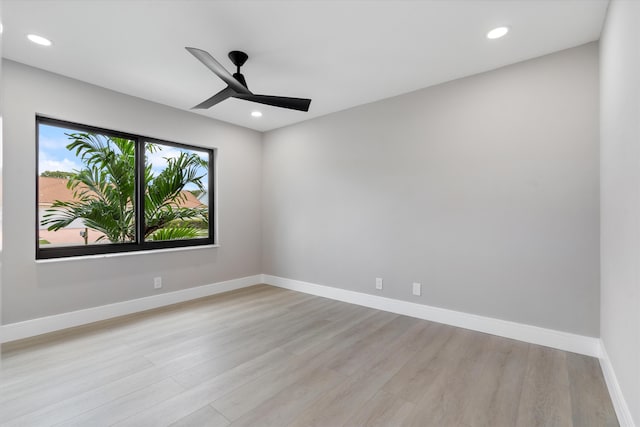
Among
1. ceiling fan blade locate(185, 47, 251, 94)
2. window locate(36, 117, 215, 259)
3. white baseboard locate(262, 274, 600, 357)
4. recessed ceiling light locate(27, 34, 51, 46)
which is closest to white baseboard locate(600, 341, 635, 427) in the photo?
white baseboard locate(262, 274, 600, 357)

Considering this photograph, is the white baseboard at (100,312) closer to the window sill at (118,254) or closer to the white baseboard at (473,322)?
the window sill at (118,254)

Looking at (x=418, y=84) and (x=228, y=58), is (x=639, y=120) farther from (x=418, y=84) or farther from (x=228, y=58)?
(x=228, y=58)

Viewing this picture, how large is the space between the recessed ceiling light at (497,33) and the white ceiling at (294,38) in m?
0.05

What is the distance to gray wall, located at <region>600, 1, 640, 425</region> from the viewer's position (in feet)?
5.52

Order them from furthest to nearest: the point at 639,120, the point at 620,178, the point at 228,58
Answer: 1. the point at 228,58
2. the point at 620,178
3. the point at 639,120

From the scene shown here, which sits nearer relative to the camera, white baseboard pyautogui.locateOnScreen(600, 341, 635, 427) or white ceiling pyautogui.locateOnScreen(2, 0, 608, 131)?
white baseboard pyautogui.locateOnScreen(600, 341, 635, 427)

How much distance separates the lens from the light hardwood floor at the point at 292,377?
1.99m

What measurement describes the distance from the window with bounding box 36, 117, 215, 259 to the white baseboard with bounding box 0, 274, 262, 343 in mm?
584

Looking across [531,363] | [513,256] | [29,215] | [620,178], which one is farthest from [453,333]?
[29,215]

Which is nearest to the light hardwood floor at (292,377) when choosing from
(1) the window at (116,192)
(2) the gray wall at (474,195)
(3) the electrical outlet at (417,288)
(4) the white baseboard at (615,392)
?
(4) the white baseboard at (615,392)

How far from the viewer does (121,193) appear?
380 centimetres

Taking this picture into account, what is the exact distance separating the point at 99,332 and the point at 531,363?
12.2ft

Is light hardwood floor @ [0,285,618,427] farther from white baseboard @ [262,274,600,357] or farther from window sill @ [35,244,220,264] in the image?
window sill @ [35,244,220,264]

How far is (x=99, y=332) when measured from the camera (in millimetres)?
3143
